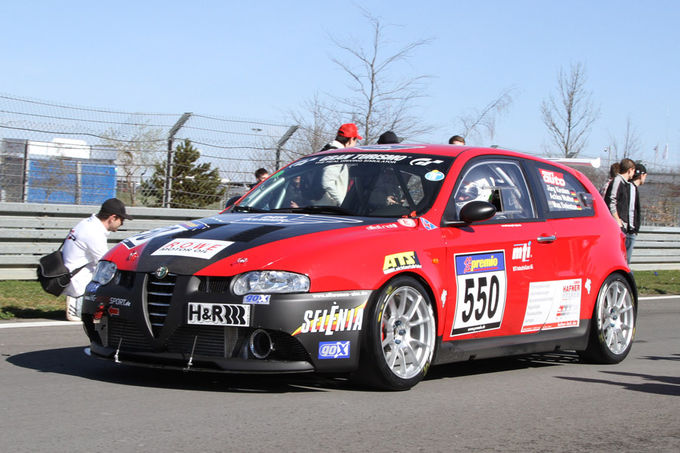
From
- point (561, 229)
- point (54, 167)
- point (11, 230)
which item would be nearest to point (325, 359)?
point (561, 229)

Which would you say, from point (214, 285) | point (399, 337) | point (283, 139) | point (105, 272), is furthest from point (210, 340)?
point (283, 139)

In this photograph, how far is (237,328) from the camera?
5484mm

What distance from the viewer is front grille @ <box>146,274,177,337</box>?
5.61 meters

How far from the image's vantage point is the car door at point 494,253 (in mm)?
6441

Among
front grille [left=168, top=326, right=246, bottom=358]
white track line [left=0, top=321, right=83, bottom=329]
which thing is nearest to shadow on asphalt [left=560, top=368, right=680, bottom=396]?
front grille [left=168, top=326, right=246, bottom=358]

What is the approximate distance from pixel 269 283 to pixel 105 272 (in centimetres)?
121

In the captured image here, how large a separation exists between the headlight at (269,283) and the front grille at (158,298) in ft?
1.35

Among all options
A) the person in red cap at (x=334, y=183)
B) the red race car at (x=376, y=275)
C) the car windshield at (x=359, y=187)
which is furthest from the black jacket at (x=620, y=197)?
the person in red cap at (x=334, y=183)

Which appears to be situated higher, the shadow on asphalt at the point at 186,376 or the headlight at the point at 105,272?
the headlight at the point at 105,272

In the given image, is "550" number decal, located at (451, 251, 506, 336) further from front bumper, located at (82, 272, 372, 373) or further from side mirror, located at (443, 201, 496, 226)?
front bumper, located at (82, 272, 372, 373)

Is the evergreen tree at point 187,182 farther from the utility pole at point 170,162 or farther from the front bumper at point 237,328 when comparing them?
the front bumper at point 237,328

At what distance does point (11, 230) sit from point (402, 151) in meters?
6.65

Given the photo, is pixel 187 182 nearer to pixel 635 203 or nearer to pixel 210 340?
pixel 635 203

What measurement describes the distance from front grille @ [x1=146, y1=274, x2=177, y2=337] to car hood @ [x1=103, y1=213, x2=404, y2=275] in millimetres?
65
